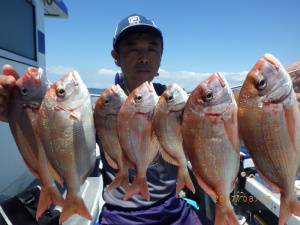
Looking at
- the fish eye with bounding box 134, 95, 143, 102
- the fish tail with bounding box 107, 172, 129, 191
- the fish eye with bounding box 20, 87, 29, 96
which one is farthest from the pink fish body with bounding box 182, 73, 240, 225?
the fish eye with bounding box 20, 87, 29, 96

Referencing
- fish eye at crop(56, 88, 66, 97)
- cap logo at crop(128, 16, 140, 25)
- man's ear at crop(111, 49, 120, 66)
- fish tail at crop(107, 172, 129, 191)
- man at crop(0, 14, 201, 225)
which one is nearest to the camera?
fish eye at crop(56, 88, 66, 97)

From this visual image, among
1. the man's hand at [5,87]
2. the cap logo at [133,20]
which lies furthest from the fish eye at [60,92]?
the cap logo at [133,20]

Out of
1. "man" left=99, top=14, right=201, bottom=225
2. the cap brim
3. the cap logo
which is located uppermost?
the cap logo

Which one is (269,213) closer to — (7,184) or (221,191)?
(221,191)

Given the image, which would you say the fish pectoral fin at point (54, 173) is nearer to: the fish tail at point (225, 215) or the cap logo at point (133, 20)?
the fish tail at point (225, 215)

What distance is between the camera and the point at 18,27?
5906 mm

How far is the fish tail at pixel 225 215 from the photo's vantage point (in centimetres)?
186

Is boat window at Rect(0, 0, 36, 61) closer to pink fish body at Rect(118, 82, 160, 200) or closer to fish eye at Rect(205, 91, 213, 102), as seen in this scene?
pink fish body at Rect(118, 82, 160, 200)

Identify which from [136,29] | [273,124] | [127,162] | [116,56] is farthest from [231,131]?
[116,56]

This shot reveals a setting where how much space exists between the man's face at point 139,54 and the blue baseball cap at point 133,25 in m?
0.05

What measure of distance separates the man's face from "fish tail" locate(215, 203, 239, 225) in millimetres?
1651

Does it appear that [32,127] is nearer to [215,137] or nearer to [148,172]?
[215,137]

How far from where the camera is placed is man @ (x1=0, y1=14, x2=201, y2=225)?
301cm

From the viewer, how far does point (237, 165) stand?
1873 mm
